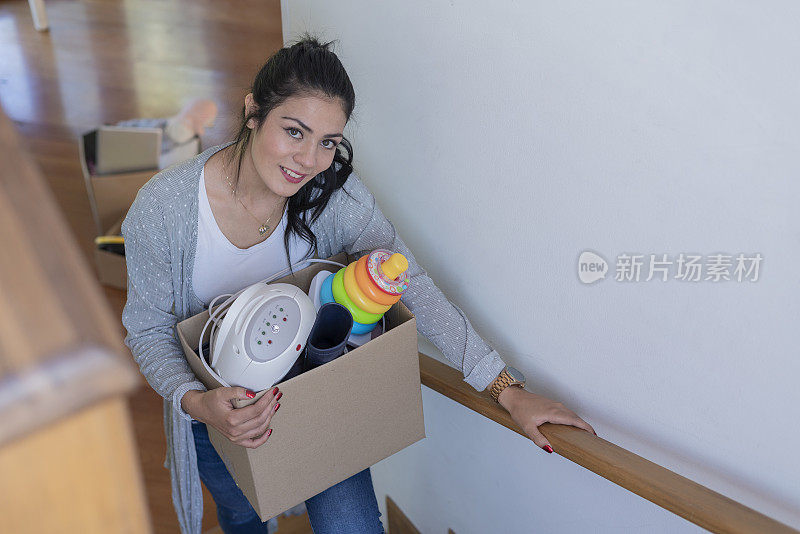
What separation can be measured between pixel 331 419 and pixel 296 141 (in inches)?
16.6

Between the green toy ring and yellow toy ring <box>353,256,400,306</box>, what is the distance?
3 centimetres

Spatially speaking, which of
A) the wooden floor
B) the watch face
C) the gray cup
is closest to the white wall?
the watch face

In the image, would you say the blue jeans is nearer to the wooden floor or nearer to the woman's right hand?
the woman's right hand

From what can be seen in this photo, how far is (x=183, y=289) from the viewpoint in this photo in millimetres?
1214

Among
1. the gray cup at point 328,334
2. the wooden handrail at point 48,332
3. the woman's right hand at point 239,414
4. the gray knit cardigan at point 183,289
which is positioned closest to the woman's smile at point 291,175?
the gray knit cardigan at point 183,289

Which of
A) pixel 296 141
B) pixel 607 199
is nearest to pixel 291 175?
pixel 296 141

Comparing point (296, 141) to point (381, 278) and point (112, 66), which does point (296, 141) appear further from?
point (112, 66)

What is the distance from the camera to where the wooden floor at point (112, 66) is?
11.1 feet

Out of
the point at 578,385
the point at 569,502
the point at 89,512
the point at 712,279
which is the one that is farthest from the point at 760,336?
the point at 89,512

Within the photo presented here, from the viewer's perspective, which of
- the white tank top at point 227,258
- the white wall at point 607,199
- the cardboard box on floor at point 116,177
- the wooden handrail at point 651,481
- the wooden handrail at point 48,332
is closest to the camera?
the wooden handrail at point 48,332

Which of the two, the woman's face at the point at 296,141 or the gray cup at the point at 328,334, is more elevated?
the woman's face at the point at 296,141

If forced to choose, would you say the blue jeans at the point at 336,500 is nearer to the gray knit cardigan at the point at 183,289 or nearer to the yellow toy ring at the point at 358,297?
the gray knit cardigan at the point at 183,289

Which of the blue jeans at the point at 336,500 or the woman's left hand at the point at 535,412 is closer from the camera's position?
the woman's left hand at the point at 535,412

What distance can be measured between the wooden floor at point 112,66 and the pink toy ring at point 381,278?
1776 millimetres
